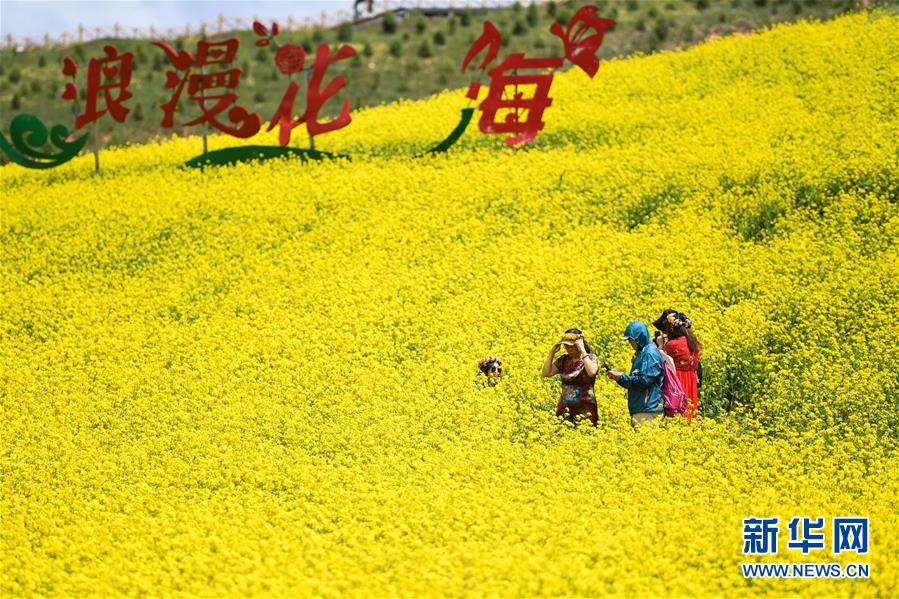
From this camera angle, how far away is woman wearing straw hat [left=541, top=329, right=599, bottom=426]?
12117 mm

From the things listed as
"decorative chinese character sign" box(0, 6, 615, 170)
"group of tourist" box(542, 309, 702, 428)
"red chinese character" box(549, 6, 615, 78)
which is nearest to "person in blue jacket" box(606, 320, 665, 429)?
"group of tourist" box(542, 309, 702, 428)

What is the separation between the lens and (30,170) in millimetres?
Result: 27156

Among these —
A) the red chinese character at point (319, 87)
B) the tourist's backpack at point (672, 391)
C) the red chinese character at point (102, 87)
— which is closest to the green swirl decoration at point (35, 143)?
the red chinese character at point (102, 87)

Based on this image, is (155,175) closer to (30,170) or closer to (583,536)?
(30,170)

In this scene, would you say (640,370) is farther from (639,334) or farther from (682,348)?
(682,348)

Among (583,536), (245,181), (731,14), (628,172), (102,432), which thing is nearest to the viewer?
(583,536)

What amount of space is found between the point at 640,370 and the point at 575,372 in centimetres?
78

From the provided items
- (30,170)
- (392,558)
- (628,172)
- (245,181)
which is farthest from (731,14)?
(392,558)

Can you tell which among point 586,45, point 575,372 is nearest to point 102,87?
point 586,45

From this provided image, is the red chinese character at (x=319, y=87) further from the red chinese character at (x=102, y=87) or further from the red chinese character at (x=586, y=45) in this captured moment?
the red chinese character at (x=586, y=45)

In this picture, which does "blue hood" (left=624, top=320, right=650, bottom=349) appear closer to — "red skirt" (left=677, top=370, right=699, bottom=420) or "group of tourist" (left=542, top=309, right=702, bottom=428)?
"group of tourist" (left=542, top=309, right=702, bottom=428)

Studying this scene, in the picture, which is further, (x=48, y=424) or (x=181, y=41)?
(x=181, y=41)

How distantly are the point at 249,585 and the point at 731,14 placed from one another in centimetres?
3220

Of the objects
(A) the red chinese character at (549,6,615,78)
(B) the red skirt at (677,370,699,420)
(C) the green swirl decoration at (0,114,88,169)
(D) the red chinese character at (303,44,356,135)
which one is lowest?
(B) the red skirt at (677,370,699,420)
